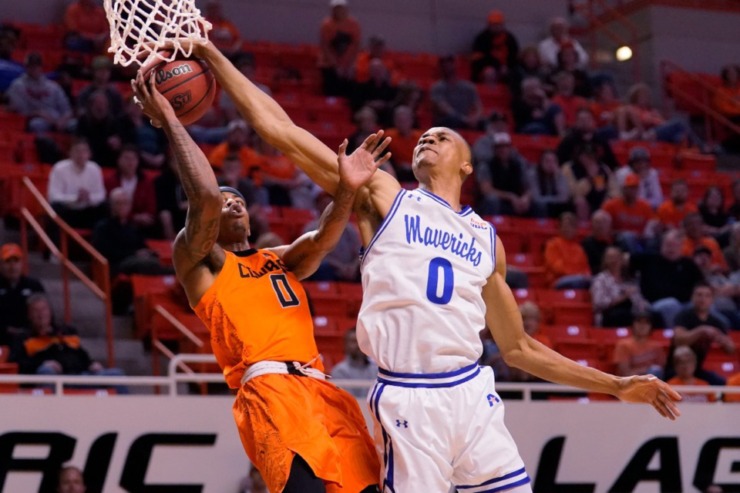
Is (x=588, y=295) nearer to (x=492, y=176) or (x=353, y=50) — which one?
(x=492, y=176)

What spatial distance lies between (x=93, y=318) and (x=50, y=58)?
14.5 feet

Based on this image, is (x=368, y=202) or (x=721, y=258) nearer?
(x=368, y=202)

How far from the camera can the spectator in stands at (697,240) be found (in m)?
12.6

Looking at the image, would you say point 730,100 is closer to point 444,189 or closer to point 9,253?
point 9,253

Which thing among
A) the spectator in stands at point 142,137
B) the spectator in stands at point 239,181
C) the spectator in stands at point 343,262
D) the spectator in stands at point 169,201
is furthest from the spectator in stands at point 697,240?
the spectator in stands at point 142,137

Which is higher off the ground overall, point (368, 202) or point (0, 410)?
point (368, 202)

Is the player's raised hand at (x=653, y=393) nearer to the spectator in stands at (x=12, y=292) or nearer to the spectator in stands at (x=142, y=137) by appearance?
the spectator in stands at (x=12, y=292)

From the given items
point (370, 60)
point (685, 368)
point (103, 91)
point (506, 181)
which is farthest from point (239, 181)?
point (685, 368)

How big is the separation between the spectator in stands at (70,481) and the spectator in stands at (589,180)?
23.3 ft

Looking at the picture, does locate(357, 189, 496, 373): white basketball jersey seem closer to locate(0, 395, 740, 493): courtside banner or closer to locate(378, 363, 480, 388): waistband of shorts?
locate(378, 363, 480, 388): waistband of shorts

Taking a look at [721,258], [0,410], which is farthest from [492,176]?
[0,410]

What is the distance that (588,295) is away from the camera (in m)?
11.9

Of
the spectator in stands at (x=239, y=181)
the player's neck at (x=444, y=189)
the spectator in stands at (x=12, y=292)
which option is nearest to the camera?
the player's neck at (x=444, y=189)

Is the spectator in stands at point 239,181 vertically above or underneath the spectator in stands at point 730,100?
underneath
